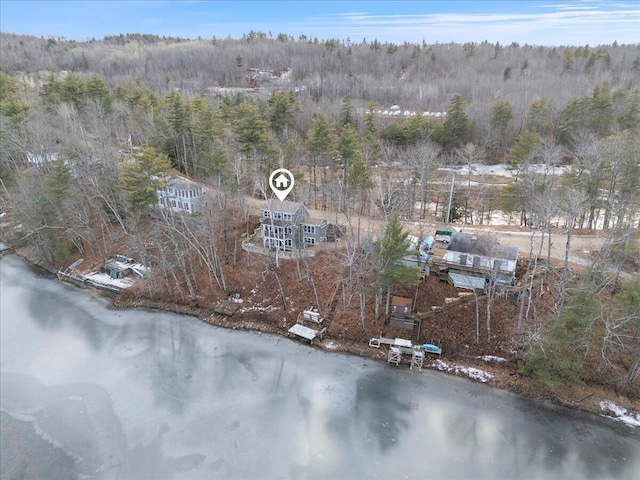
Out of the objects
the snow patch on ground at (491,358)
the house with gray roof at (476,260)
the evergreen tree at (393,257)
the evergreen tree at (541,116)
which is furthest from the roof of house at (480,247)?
the evergreen tree at (541,116)

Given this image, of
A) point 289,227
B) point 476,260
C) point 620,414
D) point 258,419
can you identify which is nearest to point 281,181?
point 289,227

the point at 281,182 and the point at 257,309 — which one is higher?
the point at 281,182

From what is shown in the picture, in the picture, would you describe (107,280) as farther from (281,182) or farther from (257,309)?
(281,182)

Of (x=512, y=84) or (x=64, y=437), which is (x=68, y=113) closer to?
(x=64, y=437)

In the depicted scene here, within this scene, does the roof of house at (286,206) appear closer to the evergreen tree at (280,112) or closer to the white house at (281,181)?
the white house at (281,181)

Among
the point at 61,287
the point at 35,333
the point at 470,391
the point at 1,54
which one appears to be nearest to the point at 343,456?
the point at 470,391

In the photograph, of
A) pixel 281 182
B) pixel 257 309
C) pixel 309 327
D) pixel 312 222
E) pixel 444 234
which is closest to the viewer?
pixel 309 327
